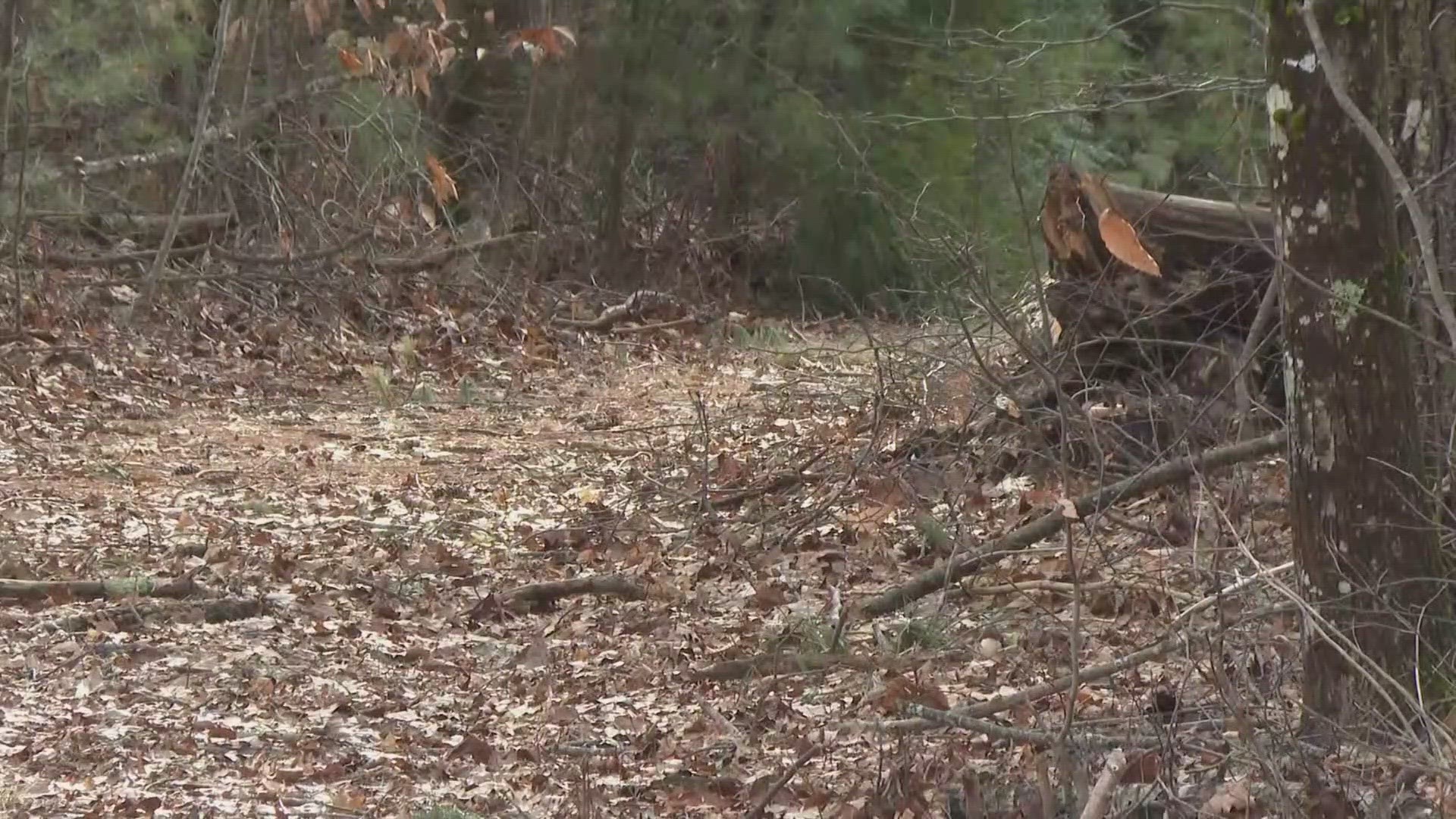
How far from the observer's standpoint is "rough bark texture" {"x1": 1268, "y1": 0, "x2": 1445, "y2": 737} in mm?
4090

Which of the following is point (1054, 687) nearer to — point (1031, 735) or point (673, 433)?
point (1031, 735)

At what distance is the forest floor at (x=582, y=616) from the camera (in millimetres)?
4906

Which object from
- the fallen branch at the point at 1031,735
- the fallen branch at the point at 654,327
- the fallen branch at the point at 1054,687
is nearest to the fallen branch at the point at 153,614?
the fallen branch at the point at 1054,687

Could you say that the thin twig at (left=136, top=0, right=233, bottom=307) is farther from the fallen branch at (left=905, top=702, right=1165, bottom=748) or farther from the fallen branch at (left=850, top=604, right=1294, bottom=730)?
the fallen branch at (left=905, top=702, right=1165, bottom=748)

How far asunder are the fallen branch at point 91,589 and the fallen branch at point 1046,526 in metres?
2.55

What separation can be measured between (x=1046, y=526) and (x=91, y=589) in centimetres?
350

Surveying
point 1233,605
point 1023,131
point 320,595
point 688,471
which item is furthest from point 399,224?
point 1233,605

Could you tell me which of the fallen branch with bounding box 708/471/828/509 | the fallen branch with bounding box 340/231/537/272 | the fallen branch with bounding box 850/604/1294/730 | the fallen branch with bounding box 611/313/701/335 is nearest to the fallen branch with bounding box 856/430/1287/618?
the fallen branch with bounding box 850/604/1294/730

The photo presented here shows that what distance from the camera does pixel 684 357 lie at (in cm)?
1399

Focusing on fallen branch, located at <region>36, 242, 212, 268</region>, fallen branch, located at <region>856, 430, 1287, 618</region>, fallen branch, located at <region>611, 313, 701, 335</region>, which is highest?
fallen branch, located at <region>856, 430, 1287, 618</region>

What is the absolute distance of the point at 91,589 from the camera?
671cm

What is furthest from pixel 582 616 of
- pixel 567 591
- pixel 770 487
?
pixel 770 487

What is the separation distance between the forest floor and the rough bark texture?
0.27 m

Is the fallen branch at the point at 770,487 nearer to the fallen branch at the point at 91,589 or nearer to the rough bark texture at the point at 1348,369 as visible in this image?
the fallen branch at the point at 91,589
